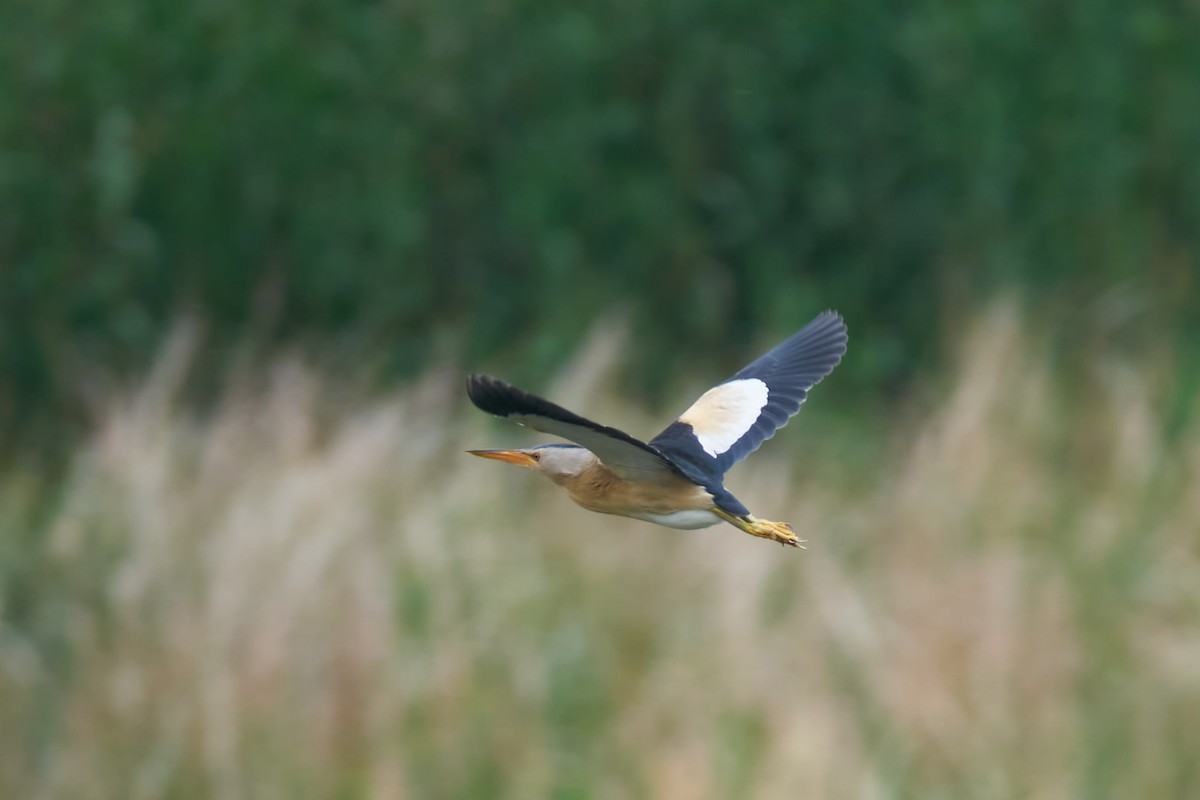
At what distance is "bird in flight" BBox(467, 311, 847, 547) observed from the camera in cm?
115

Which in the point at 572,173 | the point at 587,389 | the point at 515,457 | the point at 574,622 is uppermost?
the point at 572,173

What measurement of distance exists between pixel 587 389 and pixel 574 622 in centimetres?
52

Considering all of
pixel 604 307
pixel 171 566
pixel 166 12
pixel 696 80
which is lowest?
pixel 171 566

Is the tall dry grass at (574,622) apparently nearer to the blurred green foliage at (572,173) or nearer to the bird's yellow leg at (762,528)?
the blurred green foliage at (572,173)

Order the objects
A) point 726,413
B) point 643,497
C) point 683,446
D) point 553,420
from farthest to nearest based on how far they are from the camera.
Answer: point 726,413
point 683,446
point 643,497
point 553,420

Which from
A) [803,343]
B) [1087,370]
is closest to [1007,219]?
[1087,370]

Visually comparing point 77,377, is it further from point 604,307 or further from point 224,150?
point 604,307

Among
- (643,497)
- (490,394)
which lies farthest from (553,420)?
(643,497)

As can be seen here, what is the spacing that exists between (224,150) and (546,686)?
2.32 m

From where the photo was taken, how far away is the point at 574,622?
3965mm

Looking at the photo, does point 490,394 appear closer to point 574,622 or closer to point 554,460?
point 554,460

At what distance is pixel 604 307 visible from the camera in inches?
208

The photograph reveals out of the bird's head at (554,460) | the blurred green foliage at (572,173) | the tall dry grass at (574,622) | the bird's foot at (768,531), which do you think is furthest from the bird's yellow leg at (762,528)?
the blurred green foliage at (572,173)

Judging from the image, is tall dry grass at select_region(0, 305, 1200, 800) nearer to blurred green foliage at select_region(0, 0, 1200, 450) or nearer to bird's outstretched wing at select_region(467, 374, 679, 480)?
blurred green foliage at select_region(0, 0, 1200, 450)
